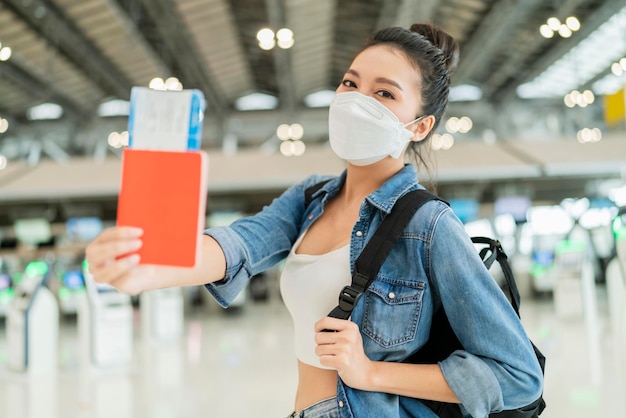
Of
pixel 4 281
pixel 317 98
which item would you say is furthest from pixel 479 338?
pixel 317 98

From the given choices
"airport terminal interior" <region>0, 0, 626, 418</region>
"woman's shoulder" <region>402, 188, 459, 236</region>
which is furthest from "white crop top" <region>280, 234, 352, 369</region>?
"airport terminal interior" <region>0, 0, 626, 418</region>

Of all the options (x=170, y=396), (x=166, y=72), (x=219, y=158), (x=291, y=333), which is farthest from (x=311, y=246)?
(x=166, y=72)

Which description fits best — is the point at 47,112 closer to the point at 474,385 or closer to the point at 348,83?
the point at 348,83

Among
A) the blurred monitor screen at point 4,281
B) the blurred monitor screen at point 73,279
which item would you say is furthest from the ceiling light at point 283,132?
the blurred monitor screen at point 4,281

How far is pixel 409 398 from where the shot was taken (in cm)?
113

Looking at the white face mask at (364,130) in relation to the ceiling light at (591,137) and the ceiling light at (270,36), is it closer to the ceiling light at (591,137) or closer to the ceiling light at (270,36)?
the ceiling light at (270,36)

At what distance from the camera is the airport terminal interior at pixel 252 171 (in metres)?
6.43

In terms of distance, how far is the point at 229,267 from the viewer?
123cm

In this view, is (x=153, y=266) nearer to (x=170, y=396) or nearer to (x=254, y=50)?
(x=170, y=396)

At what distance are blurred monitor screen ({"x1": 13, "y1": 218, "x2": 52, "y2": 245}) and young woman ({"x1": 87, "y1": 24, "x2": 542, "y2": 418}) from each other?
53.0 feet

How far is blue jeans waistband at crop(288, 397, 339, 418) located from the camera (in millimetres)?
1159

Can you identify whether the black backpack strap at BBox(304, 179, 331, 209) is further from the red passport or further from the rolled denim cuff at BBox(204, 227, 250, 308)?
the red passport

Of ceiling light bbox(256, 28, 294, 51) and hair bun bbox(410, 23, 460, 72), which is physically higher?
ceiling light bbox(256, 28, 294, 51)

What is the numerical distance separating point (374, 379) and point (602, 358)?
6608 millimetres
